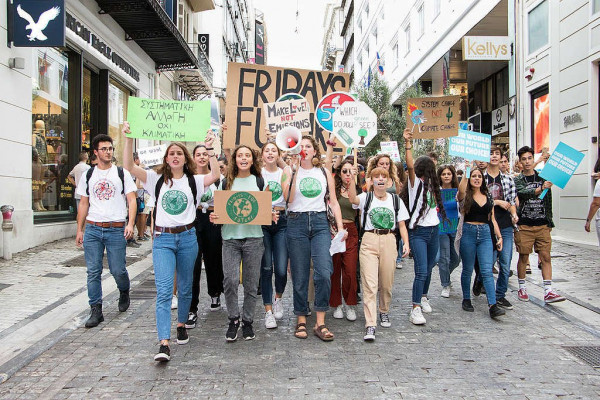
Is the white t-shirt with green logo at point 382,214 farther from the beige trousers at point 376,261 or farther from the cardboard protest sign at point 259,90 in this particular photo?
the cardboard protest sign at point 259,90

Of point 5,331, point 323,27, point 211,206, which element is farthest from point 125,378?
point 323,27

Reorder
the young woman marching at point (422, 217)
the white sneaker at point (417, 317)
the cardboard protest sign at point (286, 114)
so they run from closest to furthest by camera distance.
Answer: the white sneaker at point (417, 317), the young woman marching at point (422, 217), the cardboard protest sign at point (286, 114)

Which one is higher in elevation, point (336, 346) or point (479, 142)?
point (479, 142)

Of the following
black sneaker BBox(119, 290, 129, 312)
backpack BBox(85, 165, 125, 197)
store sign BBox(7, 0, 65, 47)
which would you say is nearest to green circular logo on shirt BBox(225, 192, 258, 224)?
backpack BBox(85, 165, 125, 197)

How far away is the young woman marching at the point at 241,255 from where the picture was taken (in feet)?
17.1

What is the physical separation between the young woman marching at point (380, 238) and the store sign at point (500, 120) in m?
14.6

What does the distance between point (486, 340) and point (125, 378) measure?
10.8ft

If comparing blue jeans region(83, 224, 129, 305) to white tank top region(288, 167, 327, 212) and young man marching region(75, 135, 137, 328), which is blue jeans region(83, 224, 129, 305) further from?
white tank top region(288, 167, 327, 212)

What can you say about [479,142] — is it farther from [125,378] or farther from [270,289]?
[125,378]

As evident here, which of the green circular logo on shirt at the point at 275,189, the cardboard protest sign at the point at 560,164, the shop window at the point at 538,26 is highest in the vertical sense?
the shop window at the point at 538,26

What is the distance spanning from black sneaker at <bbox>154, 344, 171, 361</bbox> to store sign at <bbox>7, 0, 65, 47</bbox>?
6.84 m

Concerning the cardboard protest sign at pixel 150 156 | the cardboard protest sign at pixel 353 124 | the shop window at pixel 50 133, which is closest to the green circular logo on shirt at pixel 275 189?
the cardboard protest sign at pixel 353 124

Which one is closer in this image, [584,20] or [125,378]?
[125,378]

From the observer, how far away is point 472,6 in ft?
61.8
